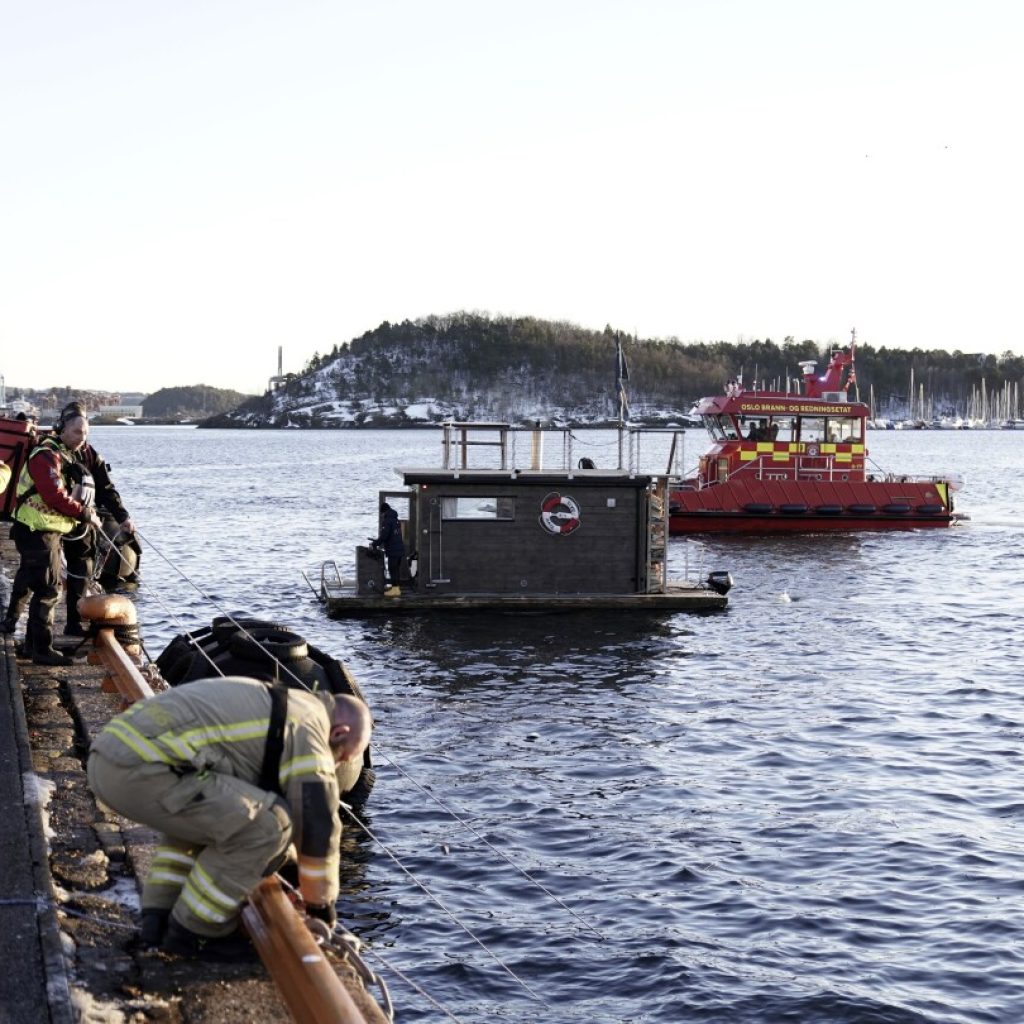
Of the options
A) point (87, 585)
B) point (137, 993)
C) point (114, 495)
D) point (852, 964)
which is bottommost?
point (852, 964)

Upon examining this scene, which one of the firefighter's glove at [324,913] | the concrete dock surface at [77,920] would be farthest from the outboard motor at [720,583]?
the firefighter's glove at [324,913]

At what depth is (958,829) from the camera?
505 inches

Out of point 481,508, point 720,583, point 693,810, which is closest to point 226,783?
point 693,810

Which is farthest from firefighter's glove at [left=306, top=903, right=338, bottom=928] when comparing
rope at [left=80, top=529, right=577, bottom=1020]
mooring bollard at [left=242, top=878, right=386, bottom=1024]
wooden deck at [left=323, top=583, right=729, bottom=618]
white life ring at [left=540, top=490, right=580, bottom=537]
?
white life ring at [left=540, top=490, right=580, bottom=537]

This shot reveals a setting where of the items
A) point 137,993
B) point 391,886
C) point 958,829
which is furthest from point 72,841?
point 958,829

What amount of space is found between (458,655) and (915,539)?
23952mm

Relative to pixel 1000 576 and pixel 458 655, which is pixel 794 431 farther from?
pixel 458 655

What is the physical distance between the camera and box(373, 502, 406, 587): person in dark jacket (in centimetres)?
2303

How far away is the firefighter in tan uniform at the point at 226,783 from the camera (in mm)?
5668

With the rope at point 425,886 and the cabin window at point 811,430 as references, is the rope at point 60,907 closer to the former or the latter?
the rope at point 425,886

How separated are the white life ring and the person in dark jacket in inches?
97.5

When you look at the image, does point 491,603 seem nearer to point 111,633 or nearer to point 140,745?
point 111,633

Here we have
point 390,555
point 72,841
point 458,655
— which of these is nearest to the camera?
point 72,841

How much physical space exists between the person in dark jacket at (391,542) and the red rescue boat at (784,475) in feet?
53.4
